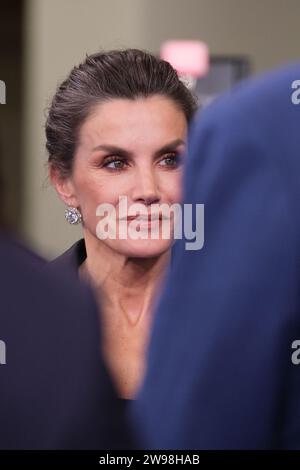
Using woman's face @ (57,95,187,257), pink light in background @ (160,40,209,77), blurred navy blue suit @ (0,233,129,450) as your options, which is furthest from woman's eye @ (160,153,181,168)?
blurred navy blue suit @ (0,233,129,450)

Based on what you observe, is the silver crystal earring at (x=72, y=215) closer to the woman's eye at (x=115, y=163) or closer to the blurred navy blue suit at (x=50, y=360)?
the woman's eye at (x=115, y=163)

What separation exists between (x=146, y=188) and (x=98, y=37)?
8.4 inches

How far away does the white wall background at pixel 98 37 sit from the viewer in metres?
1.00

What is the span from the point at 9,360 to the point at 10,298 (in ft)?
0.22

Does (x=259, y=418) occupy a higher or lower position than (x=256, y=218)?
lower

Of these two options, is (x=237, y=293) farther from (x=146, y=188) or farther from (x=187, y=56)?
(x=187, y=56)

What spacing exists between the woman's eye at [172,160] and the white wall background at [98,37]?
133 mm

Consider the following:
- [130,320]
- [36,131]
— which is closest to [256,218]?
[130,320]

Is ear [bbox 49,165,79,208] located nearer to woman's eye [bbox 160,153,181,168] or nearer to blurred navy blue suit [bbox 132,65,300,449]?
woman's eye [bbox 160,153,181,168]

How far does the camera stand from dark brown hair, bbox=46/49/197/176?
3.12ft

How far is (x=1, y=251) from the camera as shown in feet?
1.78

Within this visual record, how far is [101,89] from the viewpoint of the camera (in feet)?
3.13

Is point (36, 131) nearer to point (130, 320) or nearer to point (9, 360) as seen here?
point (130, 320)
